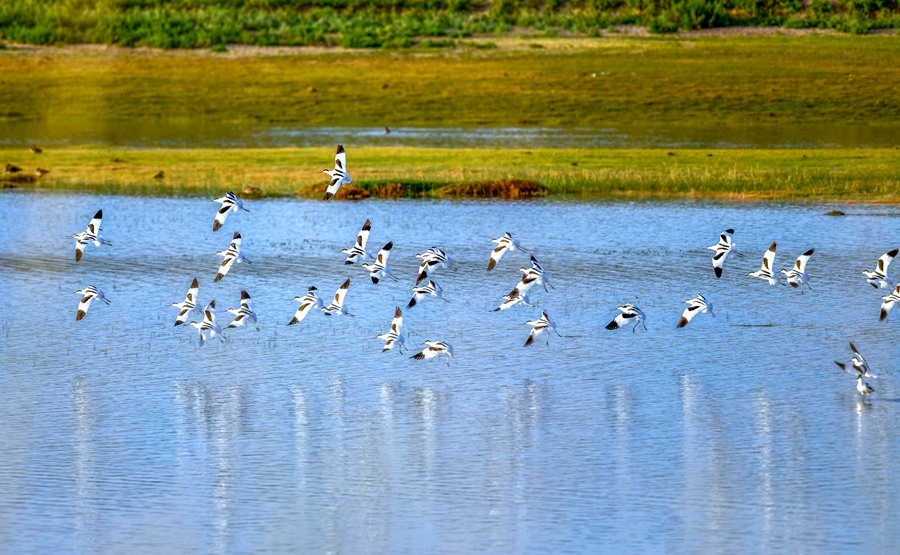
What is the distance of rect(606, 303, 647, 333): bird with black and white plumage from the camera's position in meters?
26.8

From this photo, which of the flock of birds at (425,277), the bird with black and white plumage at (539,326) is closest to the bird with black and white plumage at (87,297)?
the flock of birds at (425,277)

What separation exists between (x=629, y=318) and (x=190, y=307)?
793cm

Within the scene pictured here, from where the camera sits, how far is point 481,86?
7631 cm

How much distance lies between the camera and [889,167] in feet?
172

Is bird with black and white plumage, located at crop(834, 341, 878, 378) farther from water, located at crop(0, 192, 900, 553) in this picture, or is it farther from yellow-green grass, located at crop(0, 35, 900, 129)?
yellow-green grass, located at crop(0, 35, 900, 129)

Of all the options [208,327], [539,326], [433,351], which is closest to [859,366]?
[539,326]

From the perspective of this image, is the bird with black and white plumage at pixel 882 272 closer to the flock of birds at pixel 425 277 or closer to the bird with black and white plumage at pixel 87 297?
the flock of birds at pixel 425 277

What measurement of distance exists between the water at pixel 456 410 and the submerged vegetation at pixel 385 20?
5151cm

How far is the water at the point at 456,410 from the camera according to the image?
757 inches

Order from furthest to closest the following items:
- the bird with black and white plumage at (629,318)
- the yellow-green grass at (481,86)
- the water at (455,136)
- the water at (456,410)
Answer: the yellow-green grass at (481,86) < the water at (455,136) < the bird with black and white plumage at (629,318) < the water at (456,410)

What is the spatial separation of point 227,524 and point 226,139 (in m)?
49.0

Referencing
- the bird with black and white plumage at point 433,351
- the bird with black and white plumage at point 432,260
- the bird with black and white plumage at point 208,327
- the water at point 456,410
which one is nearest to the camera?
the water at point 456,410

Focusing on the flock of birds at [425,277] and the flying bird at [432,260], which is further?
the flying bird at [432,260]

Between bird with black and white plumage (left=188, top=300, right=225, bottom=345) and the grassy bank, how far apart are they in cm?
2022
